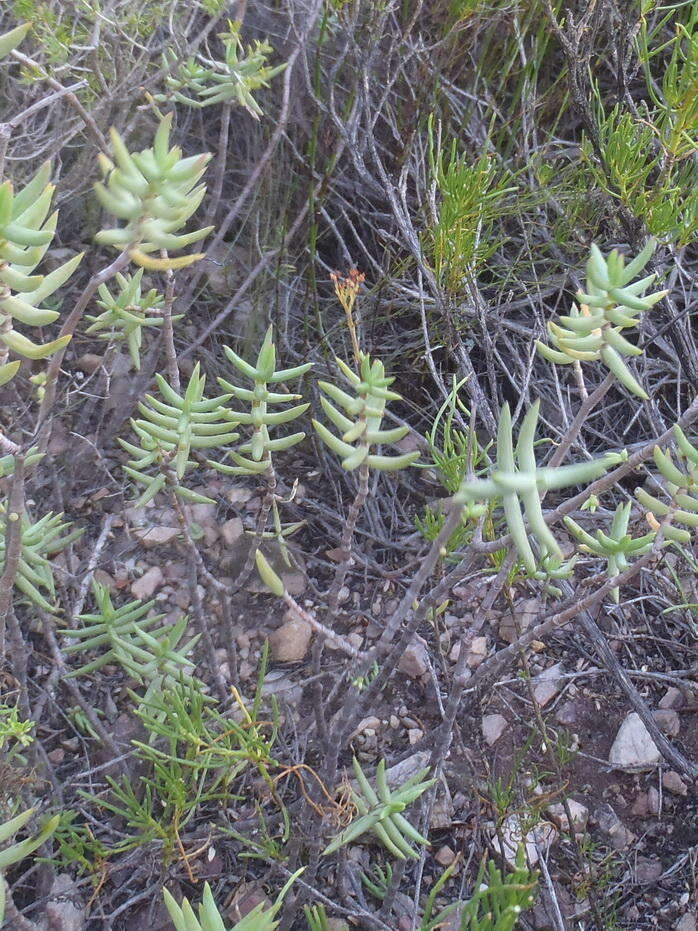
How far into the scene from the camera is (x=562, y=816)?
145 cm

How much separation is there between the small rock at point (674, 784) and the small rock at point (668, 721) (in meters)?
0.08

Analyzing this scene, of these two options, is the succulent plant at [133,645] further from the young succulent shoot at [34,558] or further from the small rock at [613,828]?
the small rock at [613,828]

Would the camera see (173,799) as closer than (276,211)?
Yes

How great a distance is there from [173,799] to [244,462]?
0.56 meters

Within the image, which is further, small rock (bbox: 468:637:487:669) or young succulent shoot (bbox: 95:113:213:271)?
small rock (bbox: 468:637:487:669)

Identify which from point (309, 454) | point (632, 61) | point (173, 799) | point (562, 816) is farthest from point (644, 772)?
point (632, 61)

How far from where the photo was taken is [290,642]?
1709 mm

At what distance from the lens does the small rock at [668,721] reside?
5.12ft

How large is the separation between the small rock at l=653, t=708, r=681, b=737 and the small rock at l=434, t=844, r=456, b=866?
506 millimetres

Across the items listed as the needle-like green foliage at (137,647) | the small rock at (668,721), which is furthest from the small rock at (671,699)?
the needle-like green foliage at (137,647)

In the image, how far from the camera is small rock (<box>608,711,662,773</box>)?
1.51 metres

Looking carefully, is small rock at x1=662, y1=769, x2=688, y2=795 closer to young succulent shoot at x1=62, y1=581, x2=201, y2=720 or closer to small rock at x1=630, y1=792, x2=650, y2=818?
small rock at x1=630, y1=792, x2=650, y2=818

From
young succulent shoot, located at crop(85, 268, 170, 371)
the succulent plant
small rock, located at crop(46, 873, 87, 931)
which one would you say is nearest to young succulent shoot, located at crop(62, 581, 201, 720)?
the succulent plant

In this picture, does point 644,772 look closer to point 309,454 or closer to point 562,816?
Answer: point 562,816
